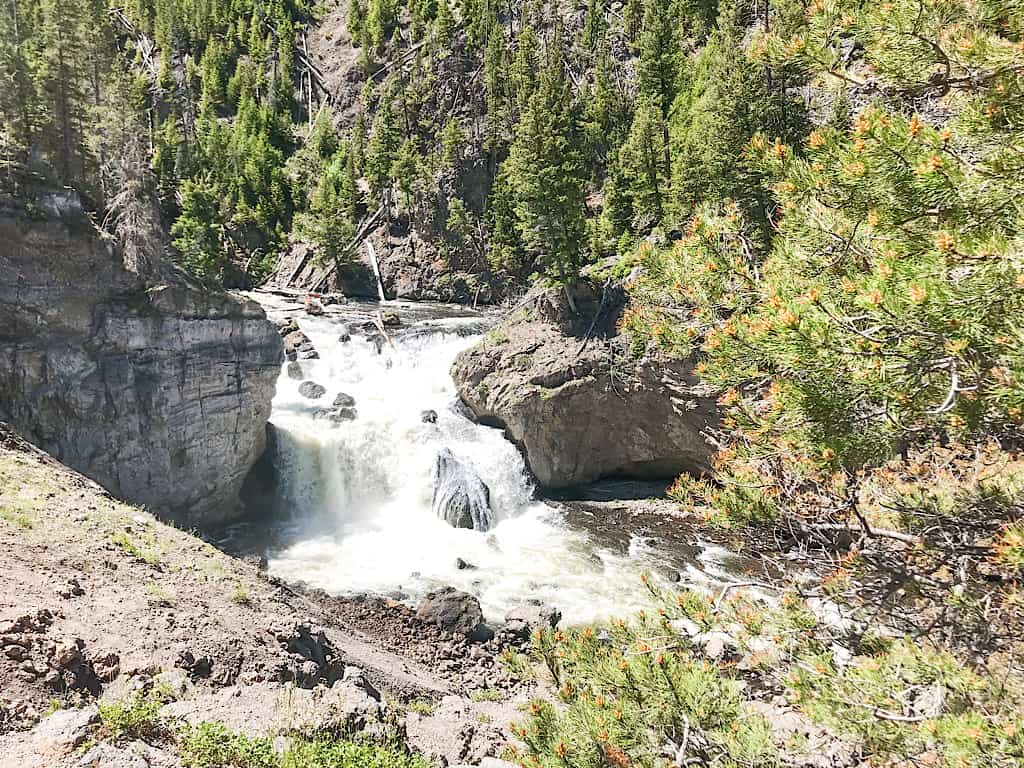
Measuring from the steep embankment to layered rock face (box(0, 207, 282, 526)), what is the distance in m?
2.93

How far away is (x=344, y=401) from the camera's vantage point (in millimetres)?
25734

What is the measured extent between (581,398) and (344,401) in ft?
33.9

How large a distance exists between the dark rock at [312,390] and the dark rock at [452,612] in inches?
525

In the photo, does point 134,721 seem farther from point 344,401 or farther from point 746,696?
point 344,401

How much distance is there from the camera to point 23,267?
54.5 feet

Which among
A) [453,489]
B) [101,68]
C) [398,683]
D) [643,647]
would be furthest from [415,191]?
[643,647]

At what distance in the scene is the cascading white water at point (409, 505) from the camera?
18.0 meters

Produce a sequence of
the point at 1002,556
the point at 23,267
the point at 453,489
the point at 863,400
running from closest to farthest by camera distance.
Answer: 1. the point at 1002,556
2. the point at 863,400
3. the point at 23,267
4. the point at 453,489

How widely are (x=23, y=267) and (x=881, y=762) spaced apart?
2146 cm

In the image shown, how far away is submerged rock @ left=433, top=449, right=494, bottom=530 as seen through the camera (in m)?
22.1

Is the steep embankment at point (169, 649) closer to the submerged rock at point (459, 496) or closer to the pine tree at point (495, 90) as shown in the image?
the submerged rock at point (459, 496)

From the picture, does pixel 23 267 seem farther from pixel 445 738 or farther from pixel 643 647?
pixel 643 647

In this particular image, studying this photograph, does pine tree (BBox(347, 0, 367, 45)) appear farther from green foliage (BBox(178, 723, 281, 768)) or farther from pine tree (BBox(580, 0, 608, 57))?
green foliage (BBox(178, 723, 281, 768))

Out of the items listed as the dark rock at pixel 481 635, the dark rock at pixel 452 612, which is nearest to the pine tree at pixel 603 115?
the dark rock at pixel 452 612
